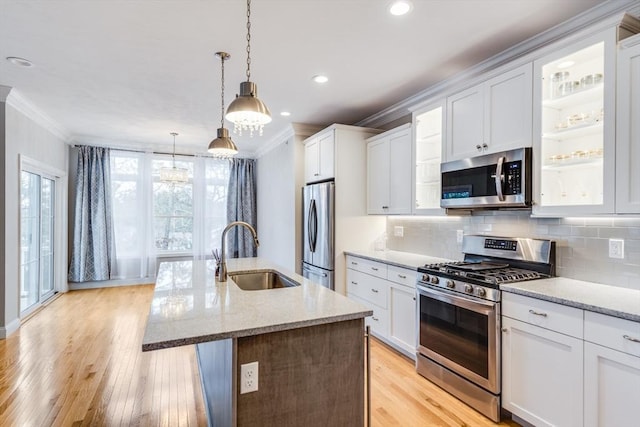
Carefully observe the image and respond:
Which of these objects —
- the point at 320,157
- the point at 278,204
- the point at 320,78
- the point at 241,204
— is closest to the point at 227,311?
the point at 320,78

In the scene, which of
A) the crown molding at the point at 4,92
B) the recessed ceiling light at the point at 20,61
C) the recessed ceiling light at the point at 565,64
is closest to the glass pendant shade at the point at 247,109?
the recessed ceiling light at the point at 565,64

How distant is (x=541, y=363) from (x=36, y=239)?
611cm

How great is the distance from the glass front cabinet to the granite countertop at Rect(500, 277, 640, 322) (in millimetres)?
477

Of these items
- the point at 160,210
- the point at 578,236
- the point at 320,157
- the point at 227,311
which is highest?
the point at 320,157

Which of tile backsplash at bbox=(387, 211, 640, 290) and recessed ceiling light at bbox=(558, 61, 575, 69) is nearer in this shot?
tile backsplash at bbox=(387, 211, 640, 290)

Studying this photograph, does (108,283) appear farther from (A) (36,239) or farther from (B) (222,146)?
→ (B) (222,146)

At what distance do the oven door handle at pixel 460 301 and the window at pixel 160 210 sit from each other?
484 centimetres

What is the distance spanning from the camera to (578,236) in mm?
2357

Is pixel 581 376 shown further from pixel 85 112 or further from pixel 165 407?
pixel 85 112

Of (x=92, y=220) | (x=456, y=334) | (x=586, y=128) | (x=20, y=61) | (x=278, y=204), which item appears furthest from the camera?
(x=92, y=220)

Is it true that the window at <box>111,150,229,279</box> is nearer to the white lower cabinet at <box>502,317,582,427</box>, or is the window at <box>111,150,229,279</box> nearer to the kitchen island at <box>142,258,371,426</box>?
the kitchen island at <box>142,258,371,426</box>

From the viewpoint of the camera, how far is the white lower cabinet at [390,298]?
10.2ft

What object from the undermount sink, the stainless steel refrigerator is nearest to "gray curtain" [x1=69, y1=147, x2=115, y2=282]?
the stainless steel refrigerator

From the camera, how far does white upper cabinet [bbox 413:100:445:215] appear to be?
3.36m
